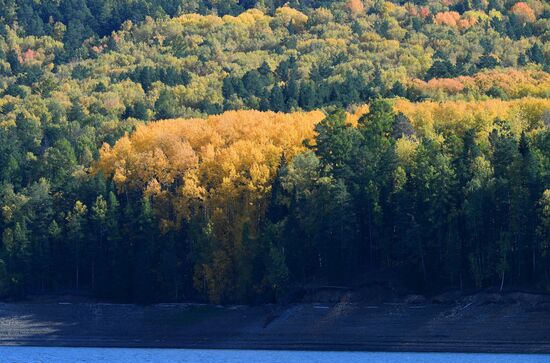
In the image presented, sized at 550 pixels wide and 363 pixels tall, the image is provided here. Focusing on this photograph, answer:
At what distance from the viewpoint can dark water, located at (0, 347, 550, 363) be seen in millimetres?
86062

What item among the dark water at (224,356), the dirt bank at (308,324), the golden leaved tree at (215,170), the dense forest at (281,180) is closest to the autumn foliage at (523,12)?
the dense forest at (281,180)

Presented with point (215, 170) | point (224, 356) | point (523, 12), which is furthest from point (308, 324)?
point (523, 12)

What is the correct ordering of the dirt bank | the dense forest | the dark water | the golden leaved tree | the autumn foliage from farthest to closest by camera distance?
the autumn foliage → the golden leaved tree → the dense forest → the dirt bank → the dark water

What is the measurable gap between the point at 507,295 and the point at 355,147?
21.5m

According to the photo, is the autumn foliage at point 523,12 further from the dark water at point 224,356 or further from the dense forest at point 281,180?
the dark water at point 224,356

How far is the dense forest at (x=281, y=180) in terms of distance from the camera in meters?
99.4

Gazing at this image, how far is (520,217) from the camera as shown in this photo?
96875 millimetres

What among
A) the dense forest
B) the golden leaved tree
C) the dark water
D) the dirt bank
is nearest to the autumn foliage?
the dense forest

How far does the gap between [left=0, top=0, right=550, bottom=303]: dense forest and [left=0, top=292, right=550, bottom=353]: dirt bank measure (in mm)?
2770

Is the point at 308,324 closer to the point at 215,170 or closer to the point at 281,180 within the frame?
the point at 281,180

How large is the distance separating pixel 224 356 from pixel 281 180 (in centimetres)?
2100

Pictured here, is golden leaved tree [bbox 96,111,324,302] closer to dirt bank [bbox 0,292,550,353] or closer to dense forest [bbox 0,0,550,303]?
dense forest [bbox 0,0,550,303]

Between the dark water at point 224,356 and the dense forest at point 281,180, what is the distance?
8.93 meters

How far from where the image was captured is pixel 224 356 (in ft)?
300
